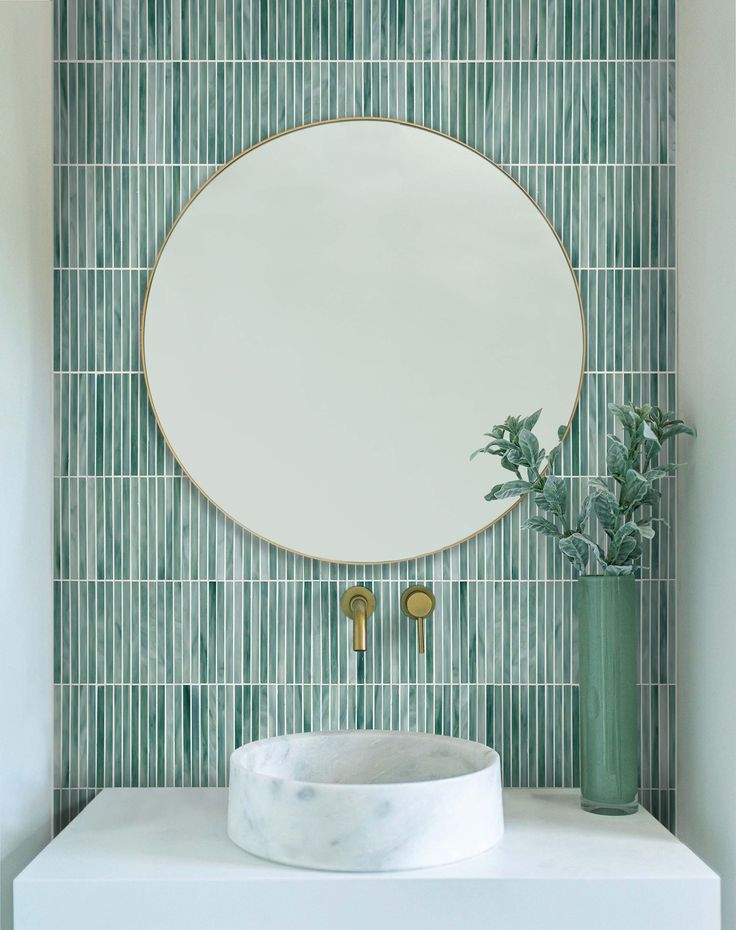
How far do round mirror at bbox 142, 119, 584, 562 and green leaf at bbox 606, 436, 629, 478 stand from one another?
0.54ft

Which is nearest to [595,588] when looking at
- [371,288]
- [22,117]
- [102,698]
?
[371,288]

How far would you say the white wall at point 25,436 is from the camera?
4.70 ft

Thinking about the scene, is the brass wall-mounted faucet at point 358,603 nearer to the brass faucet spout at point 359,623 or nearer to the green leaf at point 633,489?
the brass faucet spout at point 359,623

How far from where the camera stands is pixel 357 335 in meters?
1.65

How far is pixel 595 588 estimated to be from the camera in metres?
1.49

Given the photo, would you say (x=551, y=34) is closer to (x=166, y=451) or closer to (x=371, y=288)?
(x=371, y=288)

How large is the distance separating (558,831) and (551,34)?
4.39ft

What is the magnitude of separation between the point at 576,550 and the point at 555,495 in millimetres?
94

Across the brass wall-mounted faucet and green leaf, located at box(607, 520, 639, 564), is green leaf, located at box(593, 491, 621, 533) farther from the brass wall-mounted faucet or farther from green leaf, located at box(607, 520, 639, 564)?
the brass wall-mounted faucet

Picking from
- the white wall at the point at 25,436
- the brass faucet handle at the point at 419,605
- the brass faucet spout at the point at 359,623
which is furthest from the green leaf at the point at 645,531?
the white wall at the point at 25,436

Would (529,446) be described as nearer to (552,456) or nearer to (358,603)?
(552,456)

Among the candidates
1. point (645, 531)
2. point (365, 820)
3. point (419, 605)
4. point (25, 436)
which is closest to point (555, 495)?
point (645, 531)

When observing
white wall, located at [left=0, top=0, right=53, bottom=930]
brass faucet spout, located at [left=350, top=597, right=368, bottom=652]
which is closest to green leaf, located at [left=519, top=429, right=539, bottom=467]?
brass faucet spout, located at [left=350, top=597, right=368, bottom=652]

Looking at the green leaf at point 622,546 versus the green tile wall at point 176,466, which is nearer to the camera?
the green leaf at point 622,546
